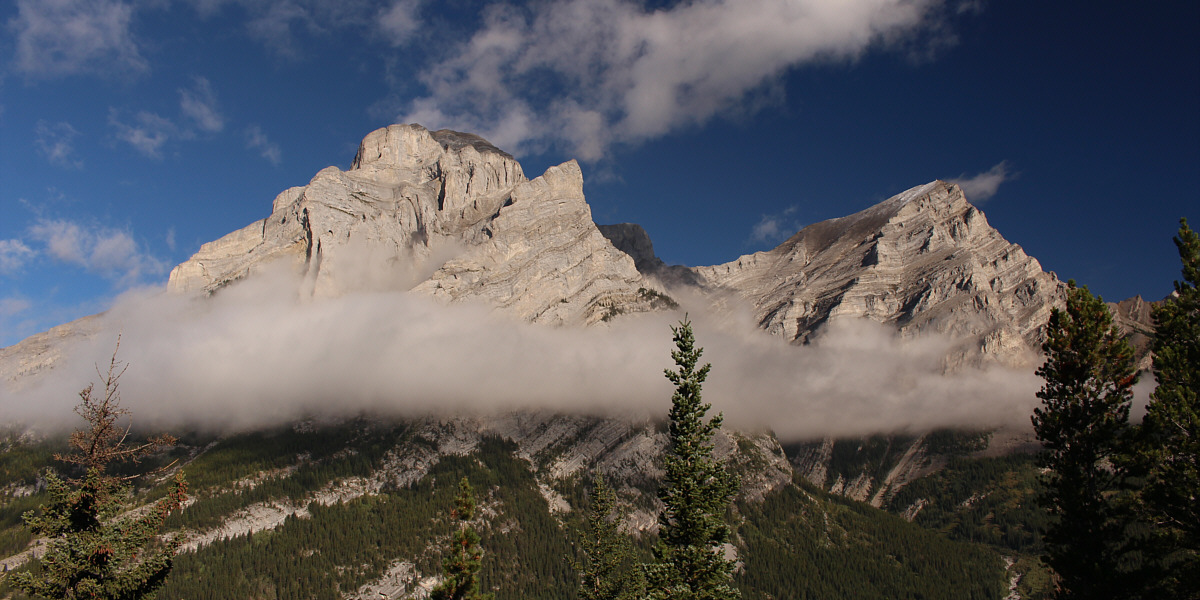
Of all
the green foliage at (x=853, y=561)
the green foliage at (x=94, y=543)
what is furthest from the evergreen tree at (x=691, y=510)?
the green foliage at (x=853, y=561)

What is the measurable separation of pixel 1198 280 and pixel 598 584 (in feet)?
140

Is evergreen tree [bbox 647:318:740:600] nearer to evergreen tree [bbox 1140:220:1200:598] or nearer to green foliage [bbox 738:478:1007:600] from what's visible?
evergreen tree [bbox 1140:220:1200:598]

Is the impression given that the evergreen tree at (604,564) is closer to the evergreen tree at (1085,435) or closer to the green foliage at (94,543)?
the evergreen tree at (1085,435)

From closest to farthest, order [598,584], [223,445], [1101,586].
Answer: [1101,586]
[598,584]
[223,445]

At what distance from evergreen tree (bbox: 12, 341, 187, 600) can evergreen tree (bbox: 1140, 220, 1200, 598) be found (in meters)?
39.3

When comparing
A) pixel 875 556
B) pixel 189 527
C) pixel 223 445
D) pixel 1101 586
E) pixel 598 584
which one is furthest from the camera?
pixel 223 445

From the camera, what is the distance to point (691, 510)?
32.3 metres

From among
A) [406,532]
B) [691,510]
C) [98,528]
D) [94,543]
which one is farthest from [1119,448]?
[406,532]

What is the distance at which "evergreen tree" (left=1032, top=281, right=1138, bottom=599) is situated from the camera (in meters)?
28.1

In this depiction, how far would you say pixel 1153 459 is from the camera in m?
27.3

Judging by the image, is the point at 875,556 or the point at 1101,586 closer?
the point at 1101,586

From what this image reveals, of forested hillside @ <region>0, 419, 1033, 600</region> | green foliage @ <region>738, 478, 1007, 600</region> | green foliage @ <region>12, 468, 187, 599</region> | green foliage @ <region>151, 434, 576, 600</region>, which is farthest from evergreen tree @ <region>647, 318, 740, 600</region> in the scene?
green foliage @ <region>738, 478, 1007, 600</region>

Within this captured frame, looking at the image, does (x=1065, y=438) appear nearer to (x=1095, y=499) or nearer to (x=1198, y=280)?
(x=1095, y=499)

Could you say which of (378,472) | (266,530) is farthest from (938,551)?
(266,530)
